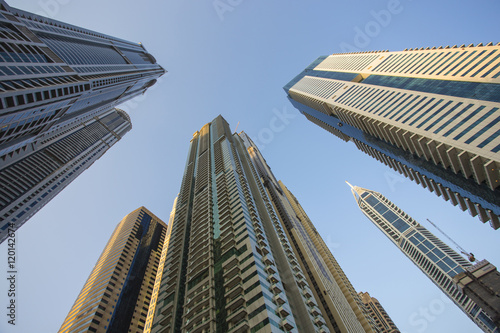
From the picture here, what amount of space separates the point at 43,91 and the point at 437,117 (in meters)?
91.8

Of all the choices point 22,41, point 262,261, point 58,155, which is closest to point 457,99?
point 262,261

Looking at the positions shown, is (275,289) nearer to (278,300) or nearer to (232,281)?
(278,300)

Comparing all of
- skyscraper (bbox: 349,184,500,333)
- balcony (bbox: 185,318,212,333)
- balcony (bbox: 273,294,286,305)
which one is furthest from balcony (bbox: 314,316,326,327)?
skyscraper (bbox: 349,184,500,333)

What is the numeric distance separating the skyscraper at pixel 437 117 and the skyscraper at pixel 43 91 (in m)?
86.0

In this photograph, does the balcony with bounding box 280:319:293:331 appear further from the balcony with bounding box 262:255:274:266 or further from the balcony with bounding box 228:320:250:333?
the balcony with bounding box 262:255:274:266

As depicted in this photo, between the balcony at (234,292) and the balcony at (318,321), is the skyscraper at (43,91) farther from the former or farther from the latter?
the balcony at (318,321)

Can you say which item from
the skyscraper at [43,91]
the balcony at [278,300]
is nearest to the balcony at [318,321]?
the balcony at [278,300]

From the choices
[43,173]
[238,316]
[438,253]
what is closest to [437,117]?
[238,316]

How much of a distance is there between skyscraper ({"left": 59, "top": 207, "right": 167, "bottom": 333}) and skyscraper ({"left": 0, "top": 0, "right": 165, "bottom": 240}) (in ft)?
120

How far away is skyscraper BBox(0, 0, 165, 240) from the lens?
63.0 meters

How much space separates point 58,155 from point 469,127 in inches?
6271

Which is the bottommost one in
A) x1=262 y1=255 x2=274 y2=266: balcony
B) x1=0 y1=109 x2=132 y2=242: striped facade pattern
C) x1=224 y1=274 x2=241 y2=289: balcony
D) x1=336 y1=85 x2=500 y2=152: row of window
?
x1=224 y1=274 x2=241 y2=289: balcony

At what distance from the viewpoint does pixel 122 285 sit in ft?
346

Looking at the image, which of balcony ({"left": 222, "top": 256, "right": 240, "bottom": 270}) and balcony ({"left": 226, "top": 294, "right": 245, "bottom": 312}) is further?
balcony ({"left": 222, "top": 256, "right": 240, "bottom": 270})
